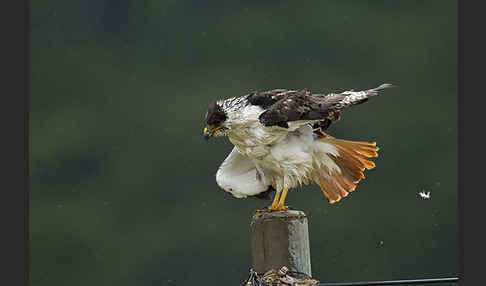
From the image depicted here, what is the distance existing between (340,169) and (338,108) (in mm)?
371

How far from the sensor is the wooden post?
2.51 meters

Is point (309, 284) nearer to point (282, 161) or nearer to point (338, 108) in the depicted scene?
point (282, 161)

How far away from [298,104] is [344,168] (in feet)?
1.49

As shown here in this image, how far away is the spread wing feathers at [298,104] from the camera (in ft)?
8.73

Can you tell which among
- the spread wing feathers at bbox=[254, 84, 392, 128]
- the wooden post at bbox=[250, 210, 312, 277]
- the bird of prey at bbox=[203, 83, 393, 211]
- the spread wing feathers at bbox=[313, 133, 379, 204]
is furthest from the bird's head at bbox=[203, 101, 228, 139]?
the spread wing feathers at bbox=[313, 133, 379, 204]

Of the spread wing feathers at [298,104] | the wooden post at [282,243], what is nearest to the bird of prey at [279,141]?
the spread wing feathers at [298,104]

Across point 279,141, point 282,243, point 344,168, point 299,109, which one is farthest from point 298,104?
point 282,243

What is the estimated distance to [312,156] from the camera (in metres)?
2.86

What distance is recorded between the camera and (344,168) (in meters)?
3.00

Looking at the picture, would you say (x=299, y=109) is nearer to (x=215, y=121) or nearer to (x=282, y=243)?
(x=215, y=121)

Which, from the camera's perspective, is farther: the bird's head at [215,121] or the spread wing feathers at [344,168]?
the spread wing feathers at [344,168]

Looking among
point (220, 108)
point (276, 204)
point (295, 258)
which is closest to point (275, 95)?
point (220, 108)

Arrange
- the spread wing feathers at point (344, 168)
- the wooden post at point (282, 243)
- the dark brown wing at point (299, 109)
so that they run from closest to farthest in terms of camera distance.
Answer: the wooden post at point (282, 243) < the dark brown wing at point (299, 109) < the spread wing feathers at point (344, 168)

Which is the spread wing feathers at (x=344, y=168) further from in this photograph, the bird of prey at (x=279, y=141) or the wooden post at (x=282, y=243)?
the wooden post at (x=282, y=243)
